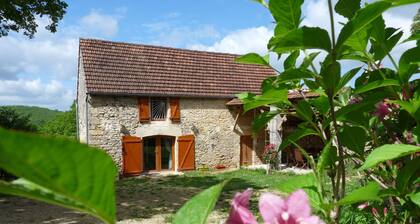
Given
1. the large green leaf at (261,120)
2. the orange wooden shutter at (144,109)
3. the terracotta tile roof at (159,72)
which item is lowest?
the large green leaf at (261,120)

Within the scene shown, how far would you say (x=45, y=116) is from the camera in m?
87.6

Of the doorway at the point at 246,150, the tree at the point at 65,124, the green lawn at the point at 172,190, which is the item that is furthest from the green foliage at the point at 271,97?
the tree at the point at 65,124

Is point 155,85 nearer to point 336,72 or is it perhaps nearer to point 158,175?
point 158,175

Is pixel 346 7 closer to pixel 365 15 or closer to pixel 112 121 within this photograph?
pixel 365 15

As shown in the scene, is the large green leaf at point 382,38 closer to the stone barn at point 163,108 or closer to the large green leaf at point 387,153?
the large green leaf at point 387,153

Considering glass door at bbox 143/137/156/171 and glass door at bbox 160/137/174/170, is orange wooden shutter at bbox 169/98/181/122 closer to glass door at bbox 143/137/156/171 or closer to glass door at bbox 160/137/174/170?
glass door at bbox 160/137/174/170

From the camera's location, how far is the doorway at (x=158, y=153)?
15406 mm

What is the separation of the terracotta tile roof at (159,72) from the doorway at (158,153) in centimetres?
179

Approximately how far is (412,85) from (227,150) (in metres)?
15.7

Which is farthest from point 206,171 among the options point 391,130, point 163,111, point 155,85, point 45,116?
point 45,116

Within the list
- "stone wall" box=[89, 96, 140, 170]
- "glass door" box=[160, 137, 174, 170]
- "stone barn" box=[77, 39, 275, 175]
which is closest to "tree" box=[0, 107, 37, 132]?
"stone barn" box=[77, 39, 275, 175]

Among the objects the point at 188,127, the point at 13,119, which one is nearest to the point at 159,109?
the point at 188,127

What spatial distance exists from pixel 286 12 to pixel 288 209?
1.48 ft

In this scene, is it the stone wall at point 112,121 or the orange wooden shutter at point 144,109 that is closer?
the stone wall at point 112,121
